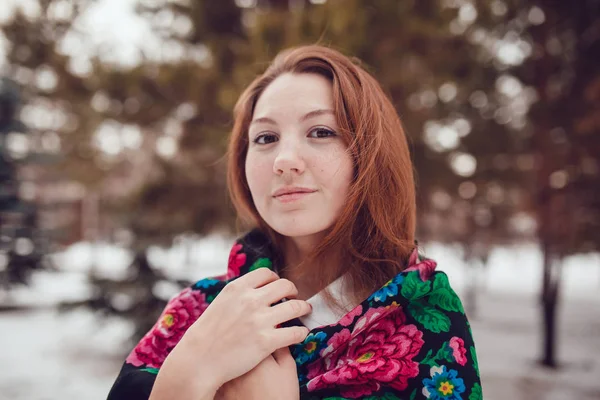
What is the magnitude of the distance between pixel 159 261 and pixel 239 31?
2.77 meters

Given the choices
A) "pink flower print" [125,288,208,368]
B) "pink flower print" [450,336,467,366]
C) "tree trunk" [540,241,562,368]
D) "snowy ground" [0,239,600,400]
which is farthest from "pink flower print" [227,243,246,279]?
"tree trunk" [540,241,562,368]

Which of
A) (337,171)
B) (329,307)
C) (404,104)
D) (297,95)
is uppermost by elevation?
(404,104)

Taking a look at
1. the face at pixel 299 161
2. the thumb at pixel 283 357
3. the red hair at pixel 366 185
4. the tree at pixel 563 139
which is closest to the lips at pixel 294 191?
the face at pixel 299 161

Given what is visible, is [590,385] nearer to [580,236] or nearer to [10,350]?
[580,236]

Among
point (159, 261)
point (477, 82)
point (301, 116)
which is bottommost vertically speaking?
point (159, 261)

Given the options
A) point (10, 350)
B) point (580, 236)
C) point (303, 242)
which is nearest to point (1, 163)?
point (10, 350)

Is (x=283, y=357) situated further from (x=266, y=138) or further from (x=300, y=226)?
(x=266, y=138)

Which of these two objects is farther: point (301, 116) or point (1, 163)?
point (1, 163)

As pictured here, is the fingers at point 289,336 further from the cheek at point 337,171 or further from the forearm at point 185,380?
the cheek at point 337,171

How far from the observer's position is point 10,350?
4.54 m

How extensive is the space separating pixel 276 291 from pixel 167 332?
1.12ft

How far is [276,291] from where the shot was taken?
3.11ft

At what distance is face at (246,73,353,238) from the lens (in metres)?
0.99

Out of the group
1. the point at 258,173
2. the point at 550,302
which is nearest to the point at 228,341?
the point at 258,173
